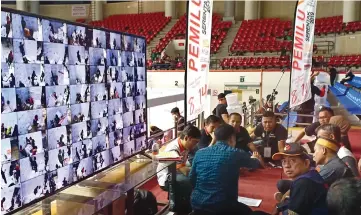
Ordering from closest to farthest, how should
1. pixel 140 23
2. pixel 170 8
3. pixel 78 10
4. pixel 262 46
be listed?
pixel 262 46 < pixel 170 8 < pixel 140 23 < pixel 78 10

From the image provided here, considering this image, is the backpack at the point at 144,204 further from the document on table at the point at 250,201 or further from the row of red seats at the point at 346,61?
the row of red seats at the point at 346,61

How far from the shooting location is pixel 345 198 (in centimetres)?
190

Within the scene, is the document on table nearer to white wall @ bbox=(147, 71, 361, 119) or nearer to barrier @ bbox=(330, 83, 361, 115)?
barrier @ bbox=(330, 83, 361, 115)

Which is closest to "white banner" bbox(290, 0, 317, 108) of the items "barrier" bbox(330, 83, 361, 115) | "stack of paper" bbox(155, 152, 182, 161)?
"stack of paper" bbox(155, 152, 182, 161)

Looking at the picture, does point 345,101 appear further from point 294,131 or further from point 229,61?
point 229,61

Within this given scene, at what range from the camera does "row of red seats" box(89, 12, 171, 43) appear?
776 inches

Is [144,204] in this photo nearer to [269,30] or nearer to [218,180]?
[218,180]

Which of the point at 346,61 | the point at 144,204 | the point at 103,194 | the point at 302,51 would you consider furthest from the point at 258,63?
the point at 103,194

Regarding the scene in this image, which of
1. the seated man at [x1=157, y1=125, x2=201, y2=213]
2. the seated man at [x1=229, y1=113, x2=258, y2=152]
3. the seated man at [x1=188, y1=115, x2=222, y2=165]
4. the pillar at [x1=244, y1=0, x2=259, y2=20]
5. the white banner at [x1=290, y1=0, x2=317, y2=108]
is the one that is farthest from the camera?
the pillar at [x1=244, y1=0, x2=259, y2=20]

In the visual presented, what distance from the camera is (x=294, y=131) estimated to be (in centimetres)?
798

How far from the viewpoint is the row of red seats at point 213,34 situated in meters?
17.1

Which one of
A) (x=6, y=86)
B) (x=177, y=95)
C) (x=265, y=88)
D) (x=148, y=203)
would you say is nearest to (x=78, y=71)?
(x=6, y=86)

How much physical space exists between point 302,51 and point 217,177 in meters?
2.82

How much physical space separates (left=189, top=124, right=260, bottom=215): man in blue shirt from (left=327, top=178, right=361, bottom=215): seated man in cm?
106
